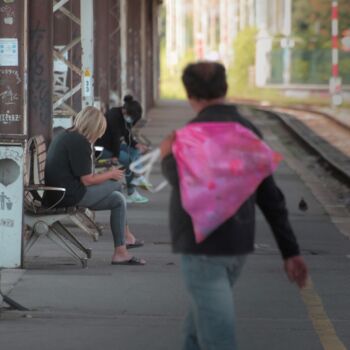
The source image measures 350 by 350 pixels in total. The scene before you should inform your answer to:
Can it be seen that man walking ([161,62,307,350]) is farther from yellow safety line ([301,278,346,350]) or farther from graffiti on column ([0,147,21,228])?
graffiti on column ([0,147,21,228])

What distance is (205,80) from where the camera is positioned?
5.37 metres

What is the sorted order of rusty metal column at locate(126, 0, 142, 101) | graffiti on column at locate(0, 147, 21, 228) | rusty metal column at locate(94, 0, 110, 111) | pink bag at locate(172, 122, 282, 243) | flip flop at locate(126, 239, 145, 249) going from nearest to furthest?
pink bag at locate(172, 122, 282, 243)
graffiti on column at locate(0, 147, 21, 228)
flip flop at locate(126, 239, 145, 249)
rusty metal column at locate(94, 0, 110, 111)
rusty metal column at locate(126, 0, 142, 101)

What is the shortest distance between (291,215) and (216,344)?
1032 centimetres

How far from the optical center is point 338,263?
11.0m

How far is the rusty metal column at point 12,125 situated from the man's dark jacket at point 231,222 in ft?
15.2

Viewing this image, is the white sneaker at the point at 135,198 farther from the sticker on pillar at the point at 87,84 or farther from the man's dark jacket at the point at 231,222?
the man's dark jacket at the point at 231,222

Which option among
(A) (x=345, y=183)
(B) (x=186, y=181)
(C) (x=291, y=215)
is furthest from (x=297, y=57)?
(B) (x=186, y=181)

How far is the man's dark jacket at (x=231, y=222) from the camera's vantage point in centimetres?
529

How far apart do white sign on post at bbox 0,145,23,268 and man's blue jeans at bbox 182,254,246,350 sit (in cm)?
477

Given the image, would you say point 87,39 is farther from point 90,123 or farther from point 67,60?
point 90,123

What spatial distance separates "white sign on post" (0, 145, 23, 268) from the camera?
9.93 metres

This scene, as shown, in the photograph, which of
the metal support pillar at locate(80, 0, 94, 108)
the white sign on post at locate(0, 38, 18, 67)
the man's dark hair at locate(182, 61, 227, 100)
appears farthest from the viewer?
the metal support pillar at locate(80, 0, 94, 108)

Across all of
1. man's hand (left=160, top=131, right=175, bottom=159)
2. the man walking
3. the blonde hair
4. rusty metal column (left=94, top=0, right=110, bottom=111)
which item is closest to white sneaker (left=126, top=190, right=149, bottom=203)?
the blonde hair

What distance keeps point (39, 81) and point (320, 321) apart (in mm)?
5676
